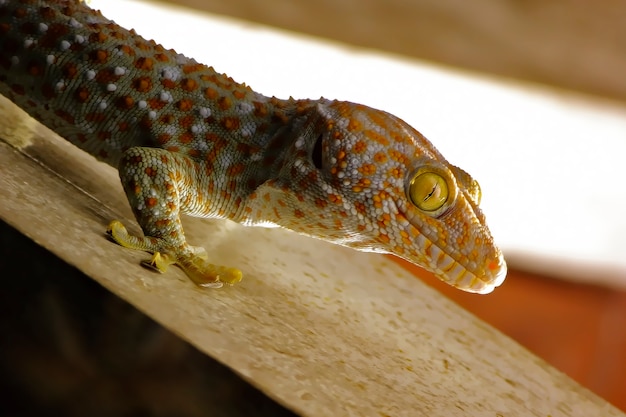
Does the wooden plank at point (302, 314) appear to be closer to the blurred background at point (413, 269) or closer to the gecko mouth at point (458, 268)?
the blurred background at point (413, 269)

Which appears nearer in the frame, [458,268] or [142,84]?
[458,268]

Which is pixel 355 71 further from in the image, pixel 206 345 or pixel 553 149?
pixel 206 345

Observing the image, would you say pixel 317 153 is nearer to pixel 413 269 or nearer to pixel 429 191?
pixel 429 191

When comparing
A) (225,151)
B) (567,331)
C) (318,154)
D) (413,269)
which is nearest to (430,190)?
(318,154)

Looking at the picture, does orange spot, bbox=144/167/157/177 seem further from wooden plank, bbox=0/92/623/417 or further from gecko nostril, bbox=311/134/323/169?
gecko nostril, bbox=311/134/323/169

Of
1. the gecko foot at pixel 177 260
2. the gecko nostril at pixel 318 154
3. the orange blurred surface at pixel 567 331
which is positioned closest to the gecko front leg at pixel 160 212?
the gecko foot at pixel 177 260

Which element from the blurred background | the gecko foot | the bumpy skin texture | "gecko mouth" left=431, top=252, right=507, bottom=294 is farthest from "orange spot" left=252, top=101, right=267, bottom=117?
the blurred background
